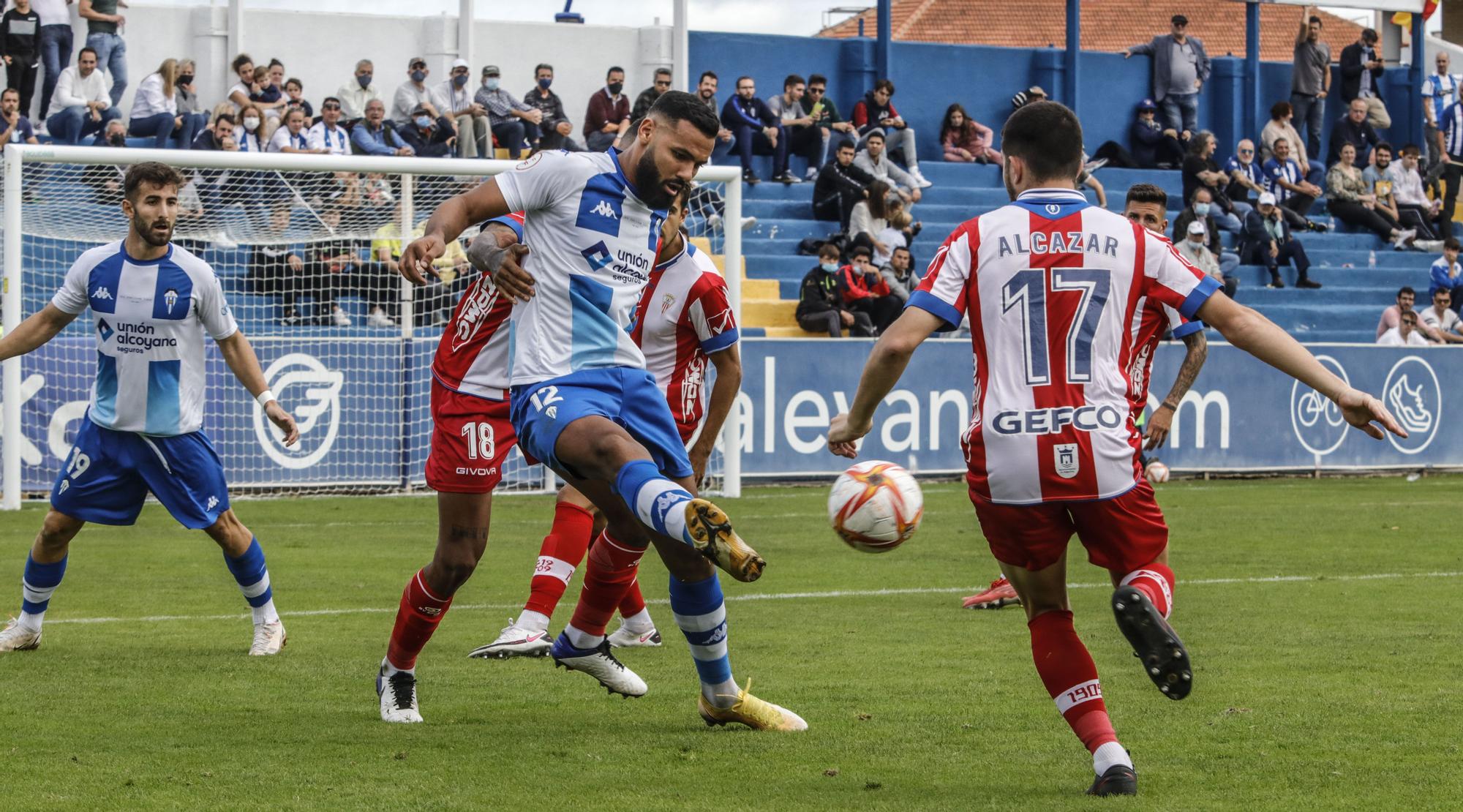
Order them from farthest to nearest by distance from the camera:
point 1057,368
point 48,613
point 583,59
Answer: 1. point 583,59
2. point 48,613
3. point 1057,368

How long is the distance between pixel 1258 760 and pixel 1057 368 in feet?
5.12

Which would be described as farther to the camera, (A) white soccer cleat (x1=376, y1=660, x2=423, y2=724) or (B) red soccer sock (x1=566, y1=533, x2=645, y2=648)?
(B) red soccer sock (x1=566, y1=533, x2=645, y2=648)

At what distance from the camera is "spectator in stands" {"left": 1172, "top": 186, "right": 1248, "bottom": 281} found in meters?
21.6

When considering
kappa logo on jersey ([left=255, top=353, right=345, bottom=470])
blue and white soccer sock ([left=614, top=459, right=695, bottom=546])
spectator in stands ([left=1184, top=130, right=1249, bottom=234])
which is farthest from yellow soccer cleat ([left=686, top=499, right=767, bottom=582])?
spectator in stands ([left=1184, top=130, right=1249, bottom=234])

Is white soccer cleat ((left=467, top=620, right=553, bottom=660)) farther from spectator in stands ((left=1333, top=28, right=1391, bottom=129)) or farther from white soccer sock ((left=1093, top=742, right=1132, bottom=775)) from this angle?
spectator in stands ((left=1333, top=28, right=1391, bottom=129))

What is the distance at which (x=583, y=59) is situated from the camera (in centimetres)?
2603

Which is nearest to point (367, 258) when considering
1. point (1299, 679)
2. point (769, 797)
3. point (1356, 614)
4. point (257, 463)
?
point (257, 463)

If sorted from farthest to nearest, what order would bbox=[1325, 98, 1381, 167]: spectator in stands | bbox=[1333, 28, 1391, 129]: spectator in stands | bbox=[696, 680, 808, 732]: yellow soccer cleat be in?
bbox=[1333, 28, 1391, 129]: spectator in stands → bbox=[1325, 98, 1381, 167]: spectator in stands → bbox=[696, 680, 808, 732]: yellow soccer cleat

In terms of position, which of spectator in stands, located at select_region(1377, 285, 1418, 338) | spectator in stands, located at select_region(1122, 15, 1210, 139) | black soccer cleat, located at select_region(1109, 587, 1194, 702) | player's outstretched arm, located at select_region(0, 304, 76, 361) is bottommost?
black soccer cleat, located at select_region(1109, 587, 1194, 702)

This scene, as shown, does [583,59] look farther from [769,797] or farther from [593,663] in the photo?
[769,797]

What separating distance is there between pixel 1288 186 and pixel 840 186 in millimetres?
8466

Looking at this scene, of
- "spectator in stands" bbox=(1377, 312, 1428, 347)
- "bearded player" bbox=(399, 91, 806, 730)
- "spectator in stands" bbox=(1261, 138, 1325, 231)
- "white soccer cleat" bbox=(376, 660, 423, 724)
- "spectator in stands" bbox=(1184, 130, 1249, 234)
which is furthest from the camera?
"spectator in stands" bbox=(1261, 138, 1325, 231)

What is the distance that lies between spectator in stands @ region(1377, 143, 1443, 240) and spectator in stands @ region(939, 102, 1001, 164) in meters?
6.67

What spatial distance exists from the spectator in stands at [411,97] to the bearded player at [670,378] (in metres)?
14.0
